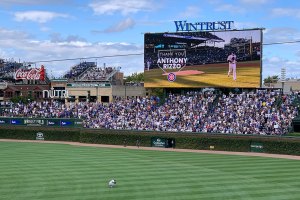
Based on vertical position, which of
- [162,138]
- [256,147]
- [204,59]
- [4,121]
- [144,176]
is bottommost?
[144,176]

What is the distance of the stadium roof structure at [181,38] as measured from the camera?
48.6m

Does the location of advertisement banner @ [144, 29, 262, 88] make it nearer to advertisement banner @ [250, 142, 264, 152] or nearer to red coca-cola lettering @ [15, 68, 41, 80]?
advertisement banner @ [250, 142, 264, 152]

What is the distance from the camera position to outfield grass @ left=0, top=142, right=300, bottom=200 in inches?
847

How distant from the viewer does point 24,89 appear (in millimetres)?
80438

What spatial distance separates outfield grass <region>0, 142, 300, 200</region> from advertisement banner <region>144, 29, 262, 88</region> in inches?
462

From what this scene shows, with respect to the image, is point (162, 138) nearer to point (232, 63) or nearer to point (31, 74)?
point (232, 63)

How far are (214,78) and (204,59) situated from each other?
2376 mm

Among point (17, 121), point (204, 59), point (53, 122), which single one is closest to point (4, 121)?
point (17, 121)

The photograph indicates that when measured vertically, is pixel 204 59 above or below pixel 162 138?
above

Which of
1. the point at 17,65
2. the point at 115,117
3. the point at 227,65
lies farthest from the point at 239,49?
the point at 17,65

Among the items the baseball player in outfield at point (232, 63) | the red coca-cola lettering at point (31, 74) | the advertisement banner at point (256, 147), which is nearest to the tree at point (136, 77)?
the red coca-cola lettering at point (31, 74)

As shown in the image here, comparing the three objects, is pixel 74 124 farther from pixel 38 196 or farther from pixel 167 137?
pixel 38 196

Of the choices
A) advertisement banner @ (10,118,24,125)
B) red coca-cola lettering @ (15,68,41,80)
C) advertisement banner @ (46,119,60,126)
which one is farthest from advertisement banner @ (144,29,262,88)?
red coca-cola lettering @ (15,68,41,80)

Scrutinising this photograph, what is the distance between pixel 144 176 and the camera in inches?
1040
